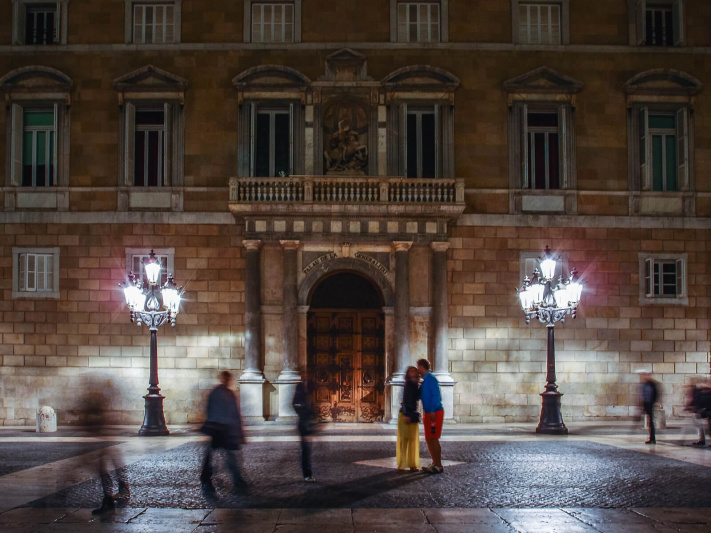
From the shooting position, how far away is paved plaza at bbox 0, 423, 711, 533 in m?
10.7

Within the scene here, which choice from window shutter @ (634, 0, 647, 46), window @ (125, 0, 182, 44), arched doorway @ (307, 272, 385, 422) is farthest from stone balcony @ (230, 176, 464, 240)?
window shutter @ (634, 0, 647, 46)

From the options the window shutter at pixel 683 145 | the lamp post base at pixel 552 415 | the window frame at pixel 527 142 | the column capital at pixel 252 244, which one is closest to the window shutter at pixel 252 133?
the column capital at pixel 252 244

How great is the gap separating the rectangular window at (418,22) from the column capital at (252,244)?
25.4 feet

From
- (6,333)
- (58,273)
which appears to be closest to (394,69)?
(58,273)

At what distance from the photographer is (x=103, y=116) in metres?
25.6

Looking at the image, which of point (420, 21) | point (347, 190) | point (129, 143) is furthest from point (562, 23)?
point (129, 143)

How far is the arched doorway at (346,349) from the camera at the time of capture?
2536 cm

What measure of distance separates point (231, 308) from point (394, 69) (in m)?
8.83

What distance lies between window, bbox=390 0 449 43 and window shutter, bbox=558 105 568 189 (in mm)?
4278

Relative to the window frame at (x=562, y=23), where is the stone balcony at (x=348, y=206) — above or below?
below

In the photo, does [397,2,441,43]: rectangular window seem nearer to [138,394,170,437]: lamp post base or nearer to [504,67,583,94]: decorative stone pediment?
[504,67,583,94]: decorative stone pediment

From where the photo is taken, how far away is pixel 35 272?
2538 cm

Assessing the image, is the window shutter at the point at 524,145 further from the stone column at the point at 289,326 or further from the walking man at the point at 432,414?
the walking man at the point at 432,414

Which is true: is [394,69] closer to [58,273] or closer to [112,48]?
[112,48]
